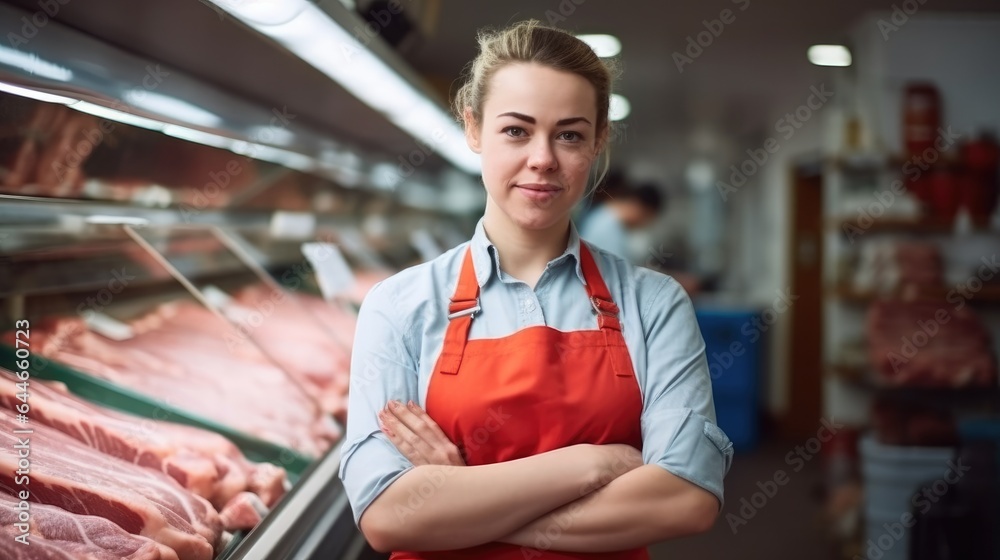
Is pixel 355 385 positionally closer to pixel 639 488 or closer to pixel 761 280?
pixel 639 488

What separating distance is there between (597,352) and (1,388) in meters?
1.01

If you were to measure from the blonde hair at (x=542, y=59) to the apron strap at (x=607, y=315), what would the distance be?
20 centimetres

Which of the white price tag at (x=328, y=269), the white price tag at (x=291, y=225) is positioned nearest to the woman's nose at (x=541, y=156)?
the white price tag at (x=328, y=269)

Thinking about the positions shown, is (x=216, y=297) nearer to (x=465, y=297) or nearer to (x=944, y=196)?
(x=465, y=297)

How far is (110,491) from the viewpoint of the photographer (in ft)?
4.59

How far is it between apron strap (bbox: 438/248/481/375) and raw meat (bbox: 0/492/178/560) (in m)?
0.52

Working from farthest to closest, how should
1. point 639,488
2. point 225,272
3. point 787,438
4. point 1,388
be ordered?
1. point 787,438
2. point 225,272
3. point 1,388
4. point 639,488

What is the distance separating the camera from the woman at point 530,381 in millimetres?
1245

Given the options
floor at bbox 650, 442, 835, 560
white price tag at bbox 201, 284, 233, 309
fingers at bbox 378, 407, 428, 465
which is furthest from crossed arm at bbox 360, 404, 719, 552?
floor at bbox 650, 442, 835, 560

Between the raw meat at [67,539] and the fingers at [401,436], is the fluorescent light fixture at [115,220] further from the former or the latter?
the fingers at [401,436]

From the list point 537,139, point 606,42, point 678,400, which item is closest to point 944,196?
point 606,42

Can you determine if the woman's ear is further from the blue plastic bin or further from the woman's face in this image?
the blue plastic bin

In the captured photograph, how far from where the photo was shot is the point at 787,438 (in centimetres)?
720

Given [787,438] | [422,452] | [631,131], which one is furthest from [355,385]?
[631,131]
